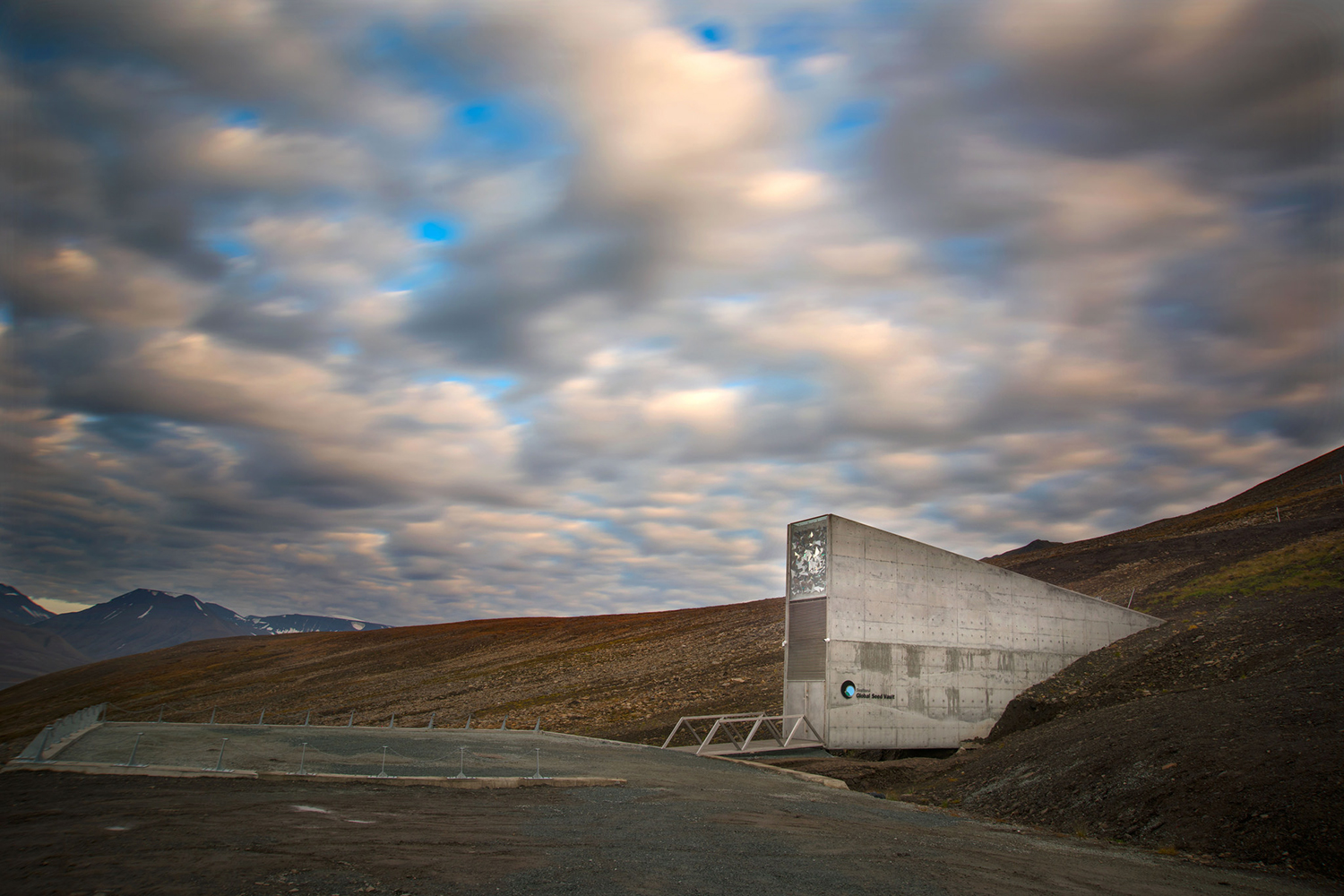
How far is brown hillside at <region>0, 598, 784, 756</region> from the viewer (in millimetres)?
48188

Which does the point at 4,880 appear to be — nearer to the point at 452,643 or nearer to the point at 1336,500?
the point at 1336,500

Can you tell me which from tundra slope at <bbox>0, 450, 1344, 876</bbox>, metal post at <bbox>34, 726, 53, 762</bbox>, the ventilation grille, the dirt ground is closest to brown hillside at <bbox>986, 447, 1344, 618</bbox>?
tundra slope at <bbox>0, 450, 1344, 876</bbox>

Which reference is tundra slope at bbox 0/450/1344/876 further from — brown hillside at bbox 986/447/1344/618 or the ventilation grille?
the ventilation grille

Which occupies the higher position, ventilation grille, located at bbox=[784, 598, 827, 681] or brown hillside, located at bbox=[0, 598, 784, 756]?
ventilation grille, located at bbox=[784, 598, 827, 681]

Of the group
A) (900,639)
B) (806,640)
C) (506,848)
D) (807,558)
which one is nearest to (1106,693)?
(900,639)

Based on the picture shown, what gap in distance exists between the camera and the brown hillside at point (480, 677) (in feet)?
158

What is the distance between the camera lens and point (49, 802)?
38.2 ft

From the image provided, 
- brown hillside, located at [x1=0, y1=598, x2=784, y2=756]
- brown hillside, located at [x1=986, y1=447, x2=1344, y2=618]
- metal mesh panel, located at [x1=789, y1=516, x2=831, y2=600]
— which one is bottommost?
brown hillside, located at [x1=0, y1=598, x2=784, y2=756]

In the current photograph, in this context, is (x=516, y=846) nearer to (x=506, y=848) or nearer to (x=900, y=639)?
(x=506, y=848)

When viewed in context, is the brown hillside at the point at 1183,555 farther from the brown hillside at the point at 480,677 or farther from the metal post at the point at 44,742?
the metal post at the point at 44,742

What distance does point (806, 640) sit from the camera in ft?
88.3

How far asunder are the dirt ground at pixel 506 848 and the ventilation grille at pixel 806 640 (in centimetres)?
1022

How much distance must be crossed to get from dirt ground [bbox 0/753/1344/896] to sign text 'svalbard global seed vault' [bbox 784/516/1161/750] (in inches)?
400

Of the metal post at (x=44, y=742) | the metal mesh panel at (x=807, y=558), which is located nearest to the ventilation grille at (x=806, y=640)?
the metal mesh panel at (x=807, y=558)
